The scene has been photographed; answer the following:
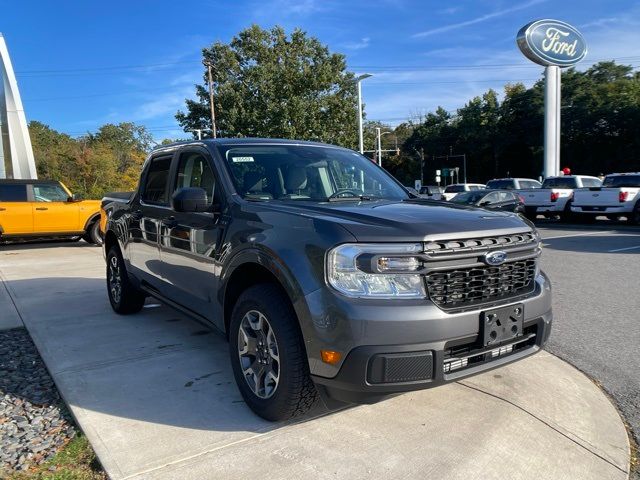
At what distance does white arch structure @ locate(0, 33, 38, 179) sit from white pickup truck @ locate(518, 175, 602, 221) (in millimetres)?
22270

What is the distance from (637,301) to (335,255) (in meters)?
5.28

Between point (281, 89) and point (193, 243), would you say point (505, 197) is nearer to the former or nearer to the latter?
point (193, 243)

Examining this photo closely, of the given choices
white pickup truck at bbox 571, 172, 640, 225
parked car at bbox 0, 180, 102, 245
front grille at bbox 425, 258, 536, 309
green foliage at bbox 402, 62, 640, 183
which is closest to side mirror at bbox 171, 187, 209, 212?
front grille at bbox 425, 258, 536, 309

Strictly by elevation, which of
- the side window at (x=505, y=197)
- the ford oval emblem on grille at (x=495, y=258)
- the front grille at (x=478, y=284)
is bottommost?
the side window at (x=505, y=197)

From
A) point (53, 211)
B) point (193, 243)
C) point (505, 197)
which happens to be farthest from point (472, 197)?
point (193, 243)

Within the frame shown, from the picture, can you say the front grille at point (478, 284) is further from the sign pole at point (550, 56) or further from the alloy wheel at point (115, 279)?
the sign pole at point (550, 56)

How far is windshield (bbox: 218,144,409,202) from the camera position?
12.7 feet

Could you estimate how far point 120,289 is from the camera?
Result: 5.80 meters

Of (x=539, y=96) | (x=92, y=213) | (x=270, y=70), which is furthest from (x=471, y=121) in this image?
(x=92, y=213)

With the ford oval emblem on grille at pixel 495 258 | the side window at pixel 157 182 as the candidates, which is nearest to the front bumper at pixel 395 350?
the ford oval emblem on grille at pixel 495 258

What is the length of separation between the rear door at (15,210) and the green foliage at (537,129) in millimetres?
49570

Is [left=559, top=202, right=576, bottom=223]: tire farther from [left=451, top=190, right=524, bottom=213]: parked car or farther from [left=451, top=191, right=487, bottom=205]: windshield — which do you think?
[left=451, top=191, right=487, bottom=205]: windshield

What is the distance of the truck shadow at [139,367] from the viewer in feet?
11.0

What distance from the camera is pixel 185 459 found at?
2.84 meters
